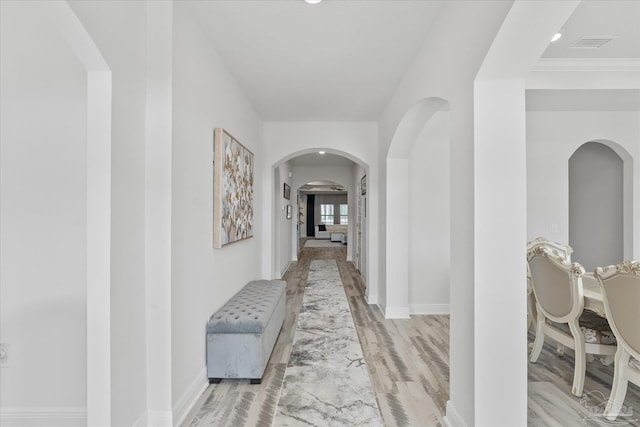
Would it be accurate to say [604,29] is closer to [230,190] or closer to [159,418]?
[230,190]

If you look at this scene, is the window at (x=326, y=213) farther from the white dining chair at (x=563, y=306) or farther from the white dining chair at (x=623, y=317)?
the white dining chair at (x=623, y=317)

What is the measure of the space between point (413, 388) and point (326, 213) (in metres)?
16.5

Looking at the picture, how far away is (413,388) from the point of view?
7.82 feet

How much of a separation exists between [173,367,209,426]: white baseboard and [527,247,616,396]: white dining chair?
106 inches

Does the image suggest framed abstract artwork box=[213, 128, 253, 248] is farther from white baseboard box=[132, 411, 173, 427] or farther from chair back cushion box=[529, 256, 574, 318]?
chair back cushion box=[529, 256, 574, 318]

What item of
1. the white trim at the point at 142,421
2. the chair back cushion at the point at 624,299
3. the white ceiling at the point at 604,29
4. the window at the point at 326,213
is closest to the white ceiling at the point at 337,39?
the white ceiling at the point at 604,29

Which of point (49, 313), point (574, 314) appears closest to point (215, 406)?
point (49, 313)

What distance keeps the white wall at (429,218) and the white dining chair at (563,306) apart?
149 centimetres

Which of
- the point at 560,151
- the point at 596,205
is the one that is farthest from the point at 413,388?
the point at 596,205

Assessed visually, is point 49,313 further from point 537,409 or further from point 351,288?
point 351,288

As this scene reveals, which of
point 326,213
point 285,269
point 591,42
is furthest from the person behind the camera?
point 326,213

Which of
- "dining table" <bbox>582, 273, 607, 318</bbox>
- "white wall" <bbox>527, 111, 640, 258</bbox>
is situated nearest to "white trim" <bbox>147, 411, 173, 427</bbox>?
"dining table" <bbox>582, 273, 607, 318</bbox>

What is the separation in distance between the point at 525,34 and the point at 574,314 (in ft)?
6.64

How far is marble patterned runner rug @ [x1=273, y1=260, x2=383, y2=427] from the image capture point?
2025mm
